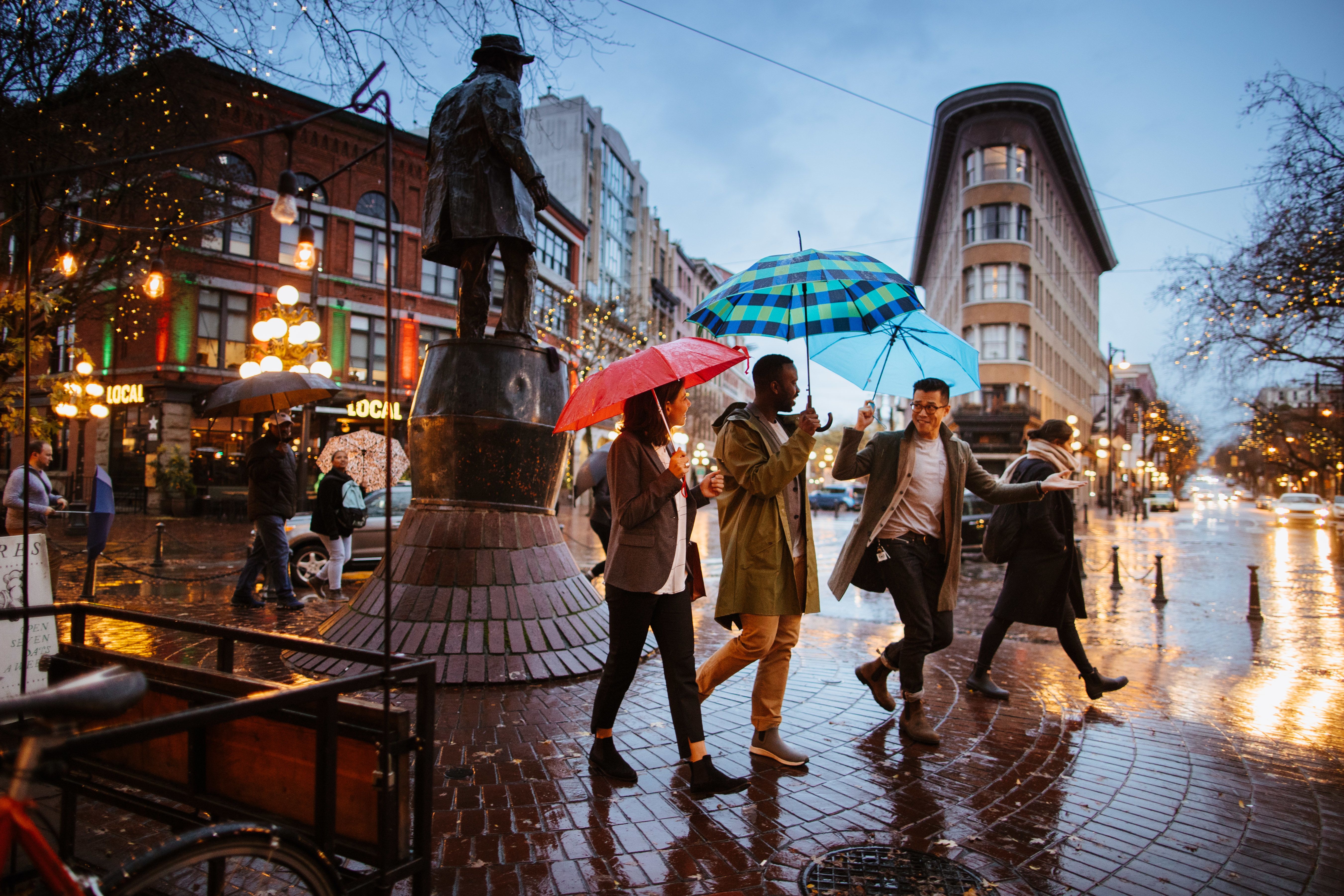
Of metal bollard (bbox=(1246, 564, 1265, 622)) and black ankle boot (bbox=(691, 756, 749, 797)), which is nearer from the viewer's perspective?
black ankle boot (bbox=(691, 756, 749, 797))

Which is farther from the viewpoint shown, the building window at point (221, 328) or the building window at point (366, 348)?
the building window at point (366, 348)

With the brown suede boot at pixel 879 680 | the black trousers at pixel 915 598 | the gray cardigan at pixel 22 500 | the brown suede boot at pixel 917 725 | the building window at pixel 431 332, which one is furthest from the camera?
the building window at pixel 431 332

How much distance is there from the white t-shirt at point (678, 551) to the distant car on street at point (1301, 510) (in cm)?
4076

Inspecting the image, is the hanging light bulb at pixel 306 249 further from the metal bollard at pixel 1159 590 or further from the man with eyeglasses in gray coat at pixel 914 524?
the metal bollard at pixel 1159 590

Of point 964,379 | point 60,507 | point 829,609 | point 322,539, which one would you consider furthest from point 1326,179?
point 60,507

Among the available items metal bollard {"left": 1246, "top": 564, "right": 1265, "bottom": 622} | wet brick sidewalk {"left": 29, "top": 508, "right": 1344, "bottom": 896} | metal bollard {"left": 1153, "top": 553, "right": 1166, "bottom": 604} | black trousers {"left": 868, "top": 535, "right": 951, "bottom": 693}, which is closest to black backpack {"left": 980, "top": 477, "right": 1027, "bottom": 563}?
wet brick sidewalk {"left": 29, "top": 508, "right": 1344, "bottom": 896}

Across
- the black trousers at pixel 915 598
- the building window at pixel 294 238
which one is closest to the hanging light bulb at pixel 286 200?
the black trousers at pixel 915 598

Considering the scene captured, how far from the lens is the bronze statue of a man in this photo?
5703 millimetres

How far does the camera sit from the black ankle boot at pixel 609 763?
11.6ft

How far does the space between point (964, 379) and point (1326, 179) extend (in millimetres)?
12238

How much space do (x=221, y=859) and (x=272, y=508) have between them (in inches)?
287

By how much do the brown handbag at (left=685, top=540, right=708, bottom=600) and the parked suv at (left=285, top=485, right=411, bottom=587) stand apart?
7258 millimetres

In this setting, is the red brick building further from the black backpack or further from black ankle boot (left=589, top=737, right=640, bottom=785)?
black ankle boot (left=589, top=737, right=640, bottom=785)

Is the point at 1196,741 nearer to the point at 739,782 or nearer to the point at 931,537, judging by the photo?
the point at 931,537
